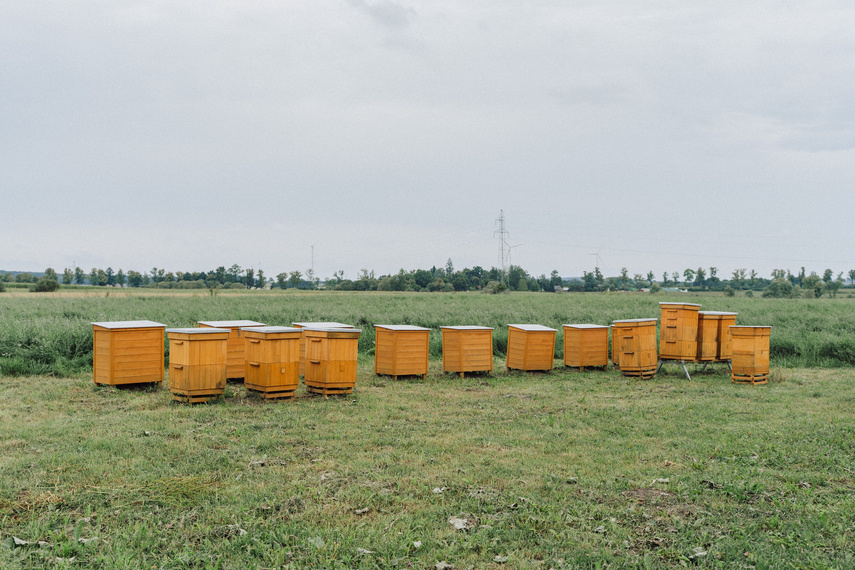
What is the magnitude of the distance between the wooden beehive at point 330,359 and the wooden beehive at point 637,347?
710cm

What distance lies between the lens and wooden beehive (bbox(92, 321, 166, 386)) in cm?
1169

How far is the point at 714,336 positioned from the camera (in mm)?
15594

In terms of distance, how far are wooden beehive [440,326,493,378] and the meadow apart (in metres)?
2.41

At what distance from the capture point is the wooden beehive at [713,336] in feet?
50.8

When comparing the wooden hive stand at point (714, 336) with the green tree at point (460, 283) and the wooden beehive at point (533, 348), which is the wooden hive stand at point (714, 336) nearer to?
the wooden beehive at point (533, 348)

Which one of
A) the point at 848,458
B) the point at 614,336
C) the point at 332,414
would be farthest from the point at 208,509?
the point at 614,336

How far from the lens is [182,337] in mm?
10438

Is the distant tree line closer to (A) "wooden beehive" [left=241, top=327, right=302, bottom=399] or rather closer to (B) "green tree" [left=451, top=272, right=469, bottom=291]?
(B) "green tree" [left=451, top=272, right=469, bottom=291]

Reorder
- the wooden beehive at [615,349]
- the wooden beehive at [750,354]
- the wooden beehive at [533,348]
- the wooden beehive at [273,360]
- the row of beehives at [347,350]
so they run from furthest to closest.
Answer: the wooden beehive at [615,349] < the wooden beehive at [533,348] < the wooden beehive at [750,354] < the wooden beehive at [273,360] < the row of beehives at [347,350]

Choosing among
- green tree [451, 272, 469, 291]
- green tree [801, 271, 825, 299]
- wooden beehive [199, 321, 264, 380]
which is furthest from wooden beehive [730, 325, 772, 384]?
green tree [451, 272, 469, 291]

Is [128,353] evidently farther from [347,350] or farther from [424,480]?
[424,480]

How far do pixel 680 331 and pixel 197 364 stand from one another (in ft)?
37.4

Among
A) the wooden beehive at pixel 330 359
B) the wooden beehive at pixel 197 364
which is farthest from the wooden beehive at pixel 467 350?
the wooden beehive at pixel 197 364

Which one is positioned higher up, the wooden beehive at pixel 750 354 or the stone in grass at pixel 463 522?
the wooden beehive at pixel 750 354
